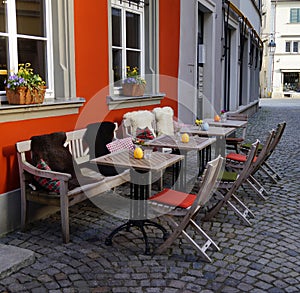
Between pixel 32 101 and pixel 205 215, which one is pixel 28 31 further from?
pixel 205 215

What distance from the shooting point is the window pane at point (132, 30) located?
24.2ft

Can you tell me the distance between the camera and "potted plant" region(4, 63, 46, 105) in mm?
4652

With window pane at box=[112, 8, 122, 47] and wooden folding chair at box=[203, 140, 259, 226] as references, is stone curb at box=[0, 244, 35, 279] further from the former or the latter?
window pane at box=[112, 8, 122, 47]

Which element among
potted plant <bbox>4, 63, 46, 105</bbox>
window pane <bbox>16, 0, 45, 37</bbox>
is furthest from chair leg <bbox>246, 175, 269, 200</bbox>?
window pane <bbox>16, 0, 45, 37</bbox>

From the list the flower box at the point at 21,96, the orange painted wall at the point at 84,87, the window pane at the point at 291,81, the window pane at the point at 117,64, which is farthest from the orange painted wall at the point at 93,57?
the window pane at the point at 291,81

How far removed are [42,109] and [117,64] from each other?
2.46 metres

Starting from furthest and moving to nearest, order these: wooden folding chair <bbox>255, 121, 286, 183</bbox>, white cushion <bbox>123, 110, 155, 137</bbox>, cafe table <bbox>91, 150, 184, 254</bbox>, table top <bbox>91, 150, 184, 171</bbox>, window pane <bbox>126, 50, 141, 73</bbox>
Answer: window pane <bbox>126, 50, 141, 73</bbox>
white cushion <bbox>123, 110, 155, 137</bbox>
wooden folding chair <bbox>255, 121, 286, 183</bbox>
cafe table <bbox>91, 150, 184, 254</bbox>
table top <bbox>91, 150, 184, 171</bbox>

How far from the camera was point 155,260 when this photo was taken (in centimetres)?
392

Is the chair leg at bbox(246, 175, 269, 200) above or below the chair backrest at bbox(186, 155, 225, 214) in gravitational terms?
below

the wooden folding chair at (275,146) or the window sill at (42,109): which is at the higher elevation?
the window sill at (42,109)

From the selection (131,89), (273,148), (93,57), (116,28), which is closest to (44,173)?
(93,57)

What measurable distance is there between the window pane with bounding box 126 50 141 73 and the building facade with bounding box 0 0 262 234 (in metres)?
0.02

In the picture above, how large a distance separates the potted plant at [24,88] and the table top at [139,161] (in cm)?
103

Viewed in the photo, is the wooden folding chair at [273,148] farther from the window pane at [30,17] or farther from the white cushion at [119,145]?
the window pane at [30,17]
